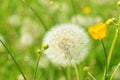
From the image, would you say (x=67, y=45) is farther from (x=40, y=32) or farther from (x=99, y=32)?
(x=40, y=32)

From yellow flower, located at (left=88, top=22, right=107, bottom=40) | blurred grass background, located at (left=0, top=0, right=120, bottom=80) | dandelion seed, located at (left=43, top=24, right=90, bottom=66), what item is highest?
yellow flower, located at (left=88, top=22, right=107, bottom=40)

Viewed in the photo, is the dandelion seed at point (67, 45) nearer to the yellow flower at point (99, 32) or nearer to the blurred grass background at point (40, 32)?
the yellow flower at point (99, 32)

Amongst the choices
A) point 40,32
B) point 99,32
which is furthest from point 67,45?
point 40,32

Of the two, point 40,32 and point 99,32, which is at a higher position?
point 99,32

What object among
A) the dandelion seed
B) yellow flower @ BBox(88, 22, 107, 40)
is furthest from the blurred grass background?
yellow flower @ BBox(88, 22, 107, 40)

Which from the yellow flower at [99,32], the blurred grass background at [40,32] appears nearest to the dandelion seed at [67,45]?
the yellow flower at [99,32]

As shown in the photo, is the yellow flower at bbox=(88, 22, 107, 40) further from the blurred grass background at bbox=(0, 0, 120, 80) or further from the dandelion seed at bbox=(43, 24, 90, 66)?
the blurred grass background at bbox=(0, 0, 120, 80)

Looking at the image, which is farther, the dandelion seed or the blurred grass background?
the blurred grass background
